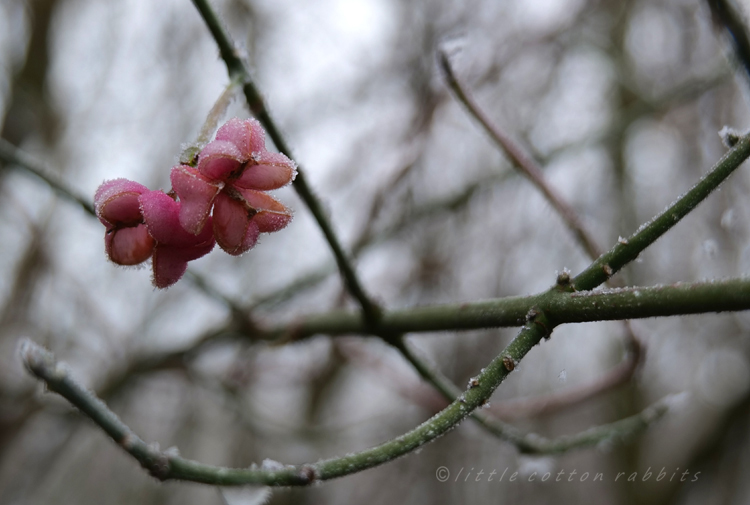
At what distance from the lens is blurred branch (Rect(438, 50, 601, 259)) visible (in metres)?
1.28

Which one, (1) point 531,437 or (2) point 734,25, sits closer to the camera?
(2) point 734,25

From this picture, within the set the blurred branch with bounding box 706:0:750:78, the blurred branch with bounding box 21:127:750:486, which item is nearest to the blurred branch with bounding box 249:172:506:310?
the blurred branch with bounding box 21:127:750:486

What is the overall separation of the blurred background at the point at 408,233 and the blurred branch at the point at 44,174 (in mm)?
974

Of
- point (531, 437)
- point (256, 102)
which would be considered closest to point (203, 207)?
point (256, 102)

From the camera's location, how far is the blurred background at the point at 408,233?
323cm

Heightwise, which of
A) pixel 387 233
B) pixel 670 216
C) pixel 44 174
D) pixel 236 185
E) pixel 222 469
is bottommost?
pixel 222 469

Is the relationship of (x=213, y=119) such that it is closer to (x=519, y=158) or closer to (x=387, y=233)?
(x=519, y=158)

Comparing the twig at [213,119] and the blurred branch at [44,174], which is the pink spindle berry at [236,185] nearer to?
the twig at [213,119]

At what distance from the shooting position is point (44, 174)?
4.53 ft

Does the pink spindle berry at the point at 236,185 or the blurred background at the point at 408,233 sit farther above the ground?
the blurred background at the point at 408,233

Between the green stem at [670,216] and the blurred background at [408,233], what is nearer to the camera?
the green stem at [670,216]

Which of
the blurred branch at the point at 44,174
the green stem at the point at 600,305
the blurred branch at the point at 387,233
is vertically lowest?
the green stem at the point at 600,305

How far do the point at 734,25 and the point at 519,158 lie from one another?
601 millimetres

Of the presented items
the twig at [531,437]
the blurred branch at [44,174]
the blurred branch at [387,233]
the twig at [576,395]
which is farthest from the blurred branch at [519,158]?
the blurred branch at [387,233]
